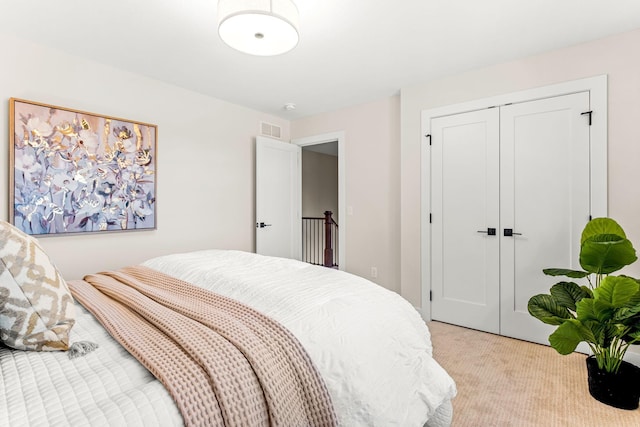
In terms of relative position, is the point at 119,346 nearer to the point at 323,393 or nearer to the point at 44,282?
the point at 44,282

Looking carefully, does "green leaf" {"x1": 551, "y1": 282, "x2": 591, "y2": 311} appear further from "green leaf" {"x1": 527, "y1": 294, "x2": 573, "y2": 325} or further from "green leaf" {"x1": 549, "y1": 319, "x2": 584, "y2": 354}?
"green leaf" {"x1": 549, "y1": 319, "x2": 584, "y2": 354}

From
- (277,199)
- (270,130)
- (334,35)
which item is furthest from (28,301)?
(270,130)

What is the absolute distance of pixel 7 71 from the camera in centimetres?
234

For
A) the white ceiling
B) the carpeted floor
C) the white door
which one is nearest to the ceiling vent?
the white door

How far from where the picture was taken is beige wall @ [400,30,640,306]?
233cm

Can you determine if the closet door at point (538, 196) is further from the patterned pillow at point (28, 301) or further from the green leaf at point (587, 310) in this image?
the patterned pillow at point (28, 301)

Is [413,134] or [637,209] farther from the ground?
[413,134]

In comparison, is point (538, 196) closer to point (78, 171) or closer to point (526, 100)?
point (526, 100)

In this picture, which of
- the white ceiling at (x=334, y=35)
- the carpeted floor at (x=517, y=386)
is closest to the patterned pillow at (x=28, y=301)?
the white ceiling at (x=334, y=35)

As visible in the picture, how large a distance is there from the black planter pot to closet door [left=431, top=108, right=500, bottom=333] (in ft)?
3.30

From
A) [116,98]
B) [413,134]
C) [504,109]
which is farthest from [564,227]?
[116,98]

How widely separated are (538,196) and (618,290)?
122cm

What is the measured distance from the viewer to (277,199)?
4.23 metres

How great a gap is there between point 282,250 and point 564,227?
3043mm
